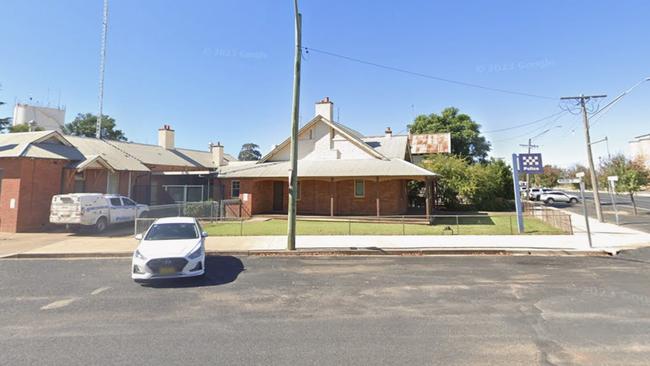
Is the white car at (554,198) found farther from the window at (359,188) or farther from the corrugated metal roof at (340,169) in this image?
the window at (359,188)

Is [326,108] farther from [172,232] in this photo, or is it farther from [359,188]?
[172,232]

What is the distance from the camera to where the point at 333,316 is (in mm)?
5984

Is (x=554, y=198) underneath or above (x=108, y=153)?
underneath

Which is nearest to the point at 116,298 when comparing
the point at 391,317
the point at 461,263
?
the point at 391,317

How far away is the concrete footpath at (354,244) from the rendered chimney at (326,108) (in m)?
13.0

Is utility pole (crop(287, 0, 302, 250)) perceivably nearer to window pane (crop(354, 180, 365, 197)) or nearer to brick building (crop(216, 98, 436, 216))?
brick building (crop(216, 98, 436, 216))

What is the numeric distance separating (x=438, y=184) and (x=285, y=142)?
44.5 feet

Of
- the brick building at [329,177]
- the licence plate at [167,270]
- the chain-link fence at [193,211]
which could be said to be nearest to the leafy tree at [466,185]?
the brick building at [329,177]

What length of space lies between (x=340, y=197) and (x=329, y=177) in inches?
95.5

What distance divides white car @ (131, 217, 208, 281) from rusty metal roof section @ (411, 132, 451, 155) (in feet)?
127

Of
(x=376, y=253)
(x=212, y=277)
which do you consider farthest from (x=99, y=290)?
(x=376, y=253)

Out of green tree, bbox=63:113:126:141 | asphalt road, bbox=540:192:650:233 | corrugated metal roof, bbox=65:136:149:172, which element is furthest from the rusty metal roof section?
green tree, bbox=63:113:126:141

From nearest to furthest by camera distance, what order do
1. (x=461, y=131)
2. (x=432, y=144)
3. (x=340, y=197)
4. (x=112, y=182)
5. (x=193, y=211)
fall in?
(x=193, y=211) → (x=112, y=182) → (x=340, y=197) → (x=432, y=144) → (x=461, y=131)

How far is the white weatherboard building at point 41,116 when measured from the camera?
188 feet
